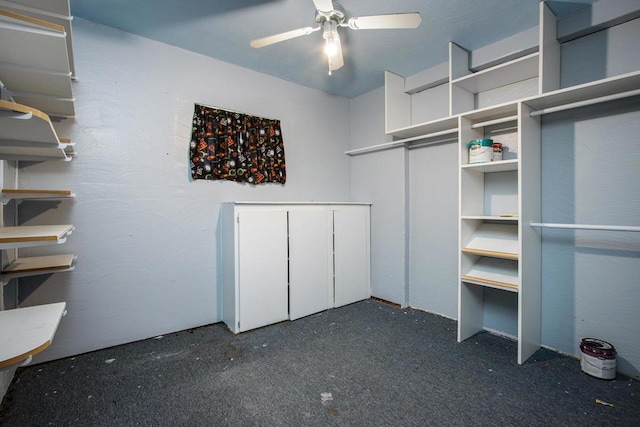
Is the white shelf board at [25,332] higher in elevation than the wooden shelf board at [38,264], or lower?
lower

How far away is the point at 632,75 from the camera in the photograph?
164 cm

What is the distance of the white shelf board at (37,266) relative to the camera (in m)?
1.69

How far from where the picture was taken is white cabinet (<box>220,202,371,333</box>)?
8.36 ft

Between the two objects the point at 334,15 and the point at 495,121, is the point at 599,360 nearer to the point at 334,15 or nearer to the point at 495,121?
the point at 495,121

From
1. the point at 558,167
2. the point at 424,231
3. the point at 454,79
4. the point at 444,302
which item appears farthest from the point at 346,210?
the point at 558,167

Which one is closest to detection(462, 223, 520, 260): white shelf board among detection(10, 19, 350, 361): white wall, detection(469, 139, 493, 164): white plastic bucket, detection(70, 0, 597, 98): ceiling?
detection(469, 139, 493, 164): white plastic bucket

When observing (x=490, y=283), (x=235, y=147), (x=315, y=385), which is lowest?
(x=315, y=385)

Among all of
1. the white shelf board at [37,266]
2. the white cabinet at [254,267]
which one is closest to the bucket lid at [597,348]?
the white cabinet at [254,267]

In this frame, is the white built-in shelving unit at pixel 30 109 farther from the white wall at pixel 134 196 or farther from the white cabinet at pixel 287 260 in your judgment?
the white cabinet at pixel 287 260

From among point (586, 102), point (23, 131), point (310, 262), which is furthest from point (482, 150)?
point (23, 131)

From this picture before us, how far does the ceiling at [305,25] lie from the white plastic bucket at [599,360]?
2.29 metres

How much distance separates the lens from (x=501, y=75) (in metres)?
2.35

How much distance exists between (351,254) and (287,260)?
0.84 m

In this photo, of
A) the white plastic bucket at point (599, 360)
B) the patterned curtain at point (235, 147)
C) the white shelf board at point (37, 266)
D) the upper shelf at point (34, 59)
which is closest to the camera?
the upper shelf at point (34, 59)
